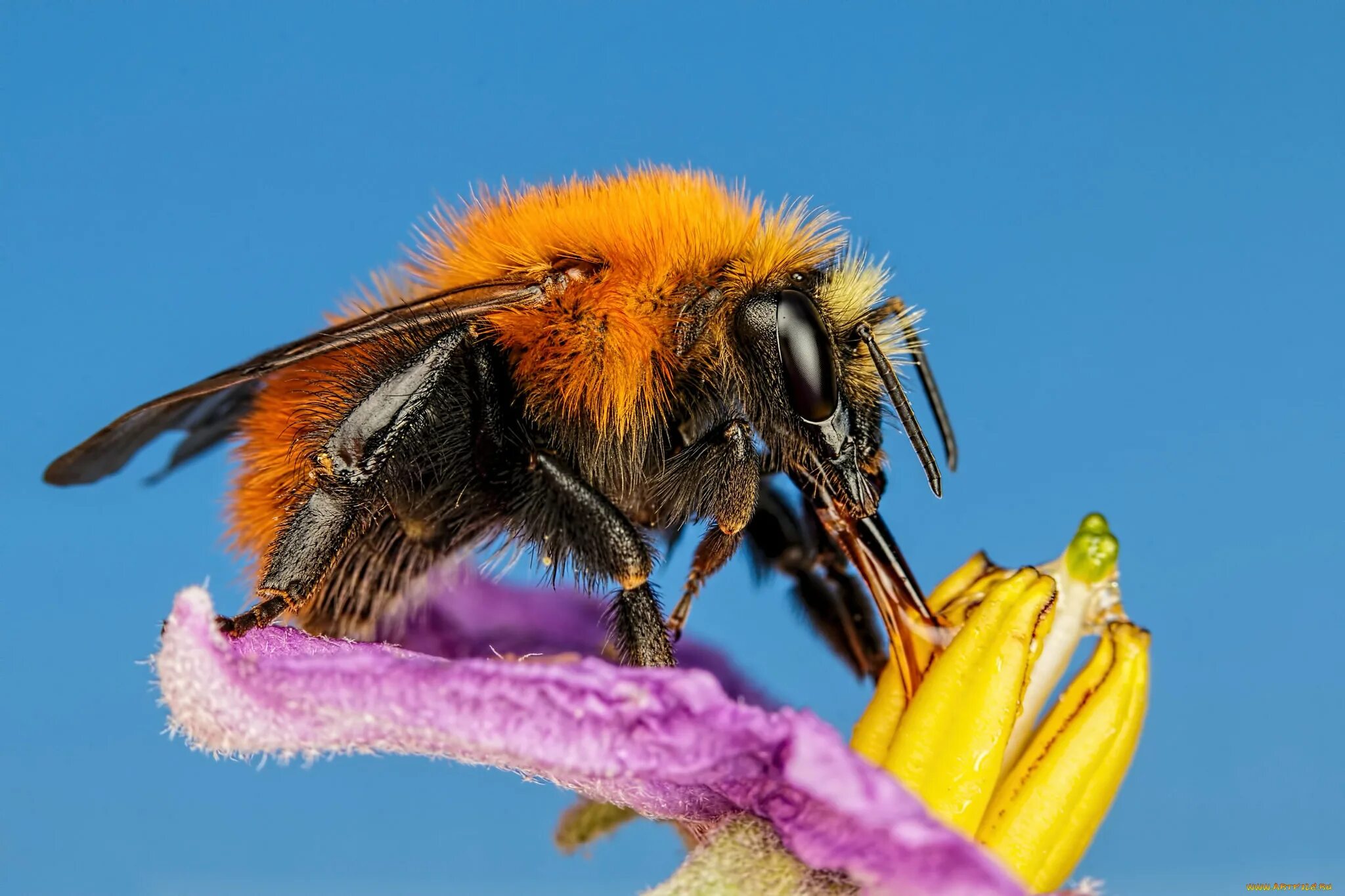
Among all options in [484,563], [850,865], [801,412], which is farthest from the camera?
[484,563]

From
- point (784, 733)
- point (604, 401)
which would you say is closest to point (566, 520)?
point (604, 401)

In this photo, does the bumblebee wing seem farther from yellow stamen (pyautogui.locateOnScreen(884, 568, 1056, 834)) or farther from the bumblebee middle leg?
yellow stamen (pyautogui.locateOnScreen(884, 568, 1056, 834))

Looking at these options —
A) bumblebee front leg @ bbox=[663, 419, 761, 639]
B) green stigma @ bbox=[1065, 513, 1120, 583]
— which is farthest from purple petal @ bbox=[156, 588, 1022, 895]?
green stigma @ bbox=[1065, 513, 1120, 583]

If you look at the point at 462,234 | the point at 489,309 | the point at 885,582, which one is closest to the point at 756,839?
the point at 885,582

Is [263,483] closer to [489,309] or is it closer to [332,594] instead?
[332,594]

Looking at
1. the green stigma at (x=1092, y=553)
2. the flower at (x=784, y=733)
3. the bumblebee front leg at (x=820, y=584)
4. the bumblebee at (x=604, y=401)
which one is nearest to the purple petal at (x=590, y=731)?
the flower at (x=784, y=733)

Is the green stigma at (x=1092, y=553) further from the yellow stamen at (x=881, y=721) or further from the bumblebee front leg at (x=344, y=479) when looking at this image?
the bumblebee front leg at (x=344, y=479)

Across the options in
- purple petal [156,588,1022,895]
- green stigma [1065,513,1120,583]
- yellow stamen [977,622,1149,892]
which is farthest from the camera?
green stigma [1065,513,1120,583]

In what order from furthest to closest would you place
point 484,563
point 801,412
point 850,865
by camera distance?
1. point 484,563
2. point 801,412
3. point 850,865
